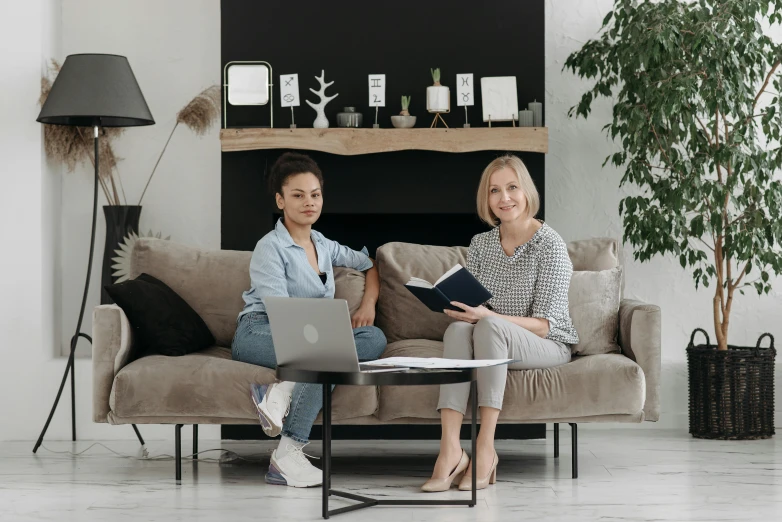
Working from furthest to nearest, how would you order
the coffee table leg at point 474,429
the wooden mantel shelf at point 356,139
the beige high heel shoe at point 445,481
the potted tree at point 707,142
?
the wooden mantel shelf at point 356,139 → the potted tree at point 707,142 → the beige high heel shoe at point 445,481 → the coffee table leg at point 474,429

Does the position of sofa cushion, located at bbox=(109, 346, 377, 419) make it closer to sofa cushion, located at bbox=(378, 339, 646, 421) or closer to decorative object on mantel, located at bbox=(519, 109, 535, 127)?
sofa cushion, located at bbox=(378, 339, 646, 421)

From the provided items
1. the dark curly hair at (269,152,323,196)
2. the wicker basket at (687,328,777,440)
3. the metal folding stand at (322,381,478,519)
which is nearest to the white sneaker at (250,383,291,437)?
the metal folding stand at (322,381,478,519)

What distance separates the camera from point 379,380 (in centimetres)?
258

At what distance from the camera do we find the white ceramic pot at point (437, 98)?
4457 mm

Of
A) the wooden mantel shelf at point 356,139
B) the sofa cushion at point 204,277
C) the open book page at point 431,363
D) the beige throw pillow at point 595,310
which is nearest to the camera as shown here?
the open book page at point 431,363

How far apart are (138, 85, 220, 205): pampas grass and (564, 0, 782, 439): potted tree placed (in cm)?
173

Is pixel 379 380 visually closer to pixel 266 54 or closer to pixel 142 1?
pixel 266 54

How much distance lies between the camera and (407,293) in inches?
151

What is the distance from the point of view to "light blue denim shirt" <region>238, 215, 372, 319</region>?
348 cm

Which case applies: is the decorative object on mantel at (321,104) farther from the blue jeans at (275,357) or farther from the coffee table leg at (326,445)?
the coffee table leg at (326,445)

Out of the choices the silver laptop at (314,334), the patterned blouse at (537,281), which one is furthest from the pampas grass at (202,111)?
the silver laptop at (314,334)

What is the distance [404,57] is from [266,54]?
0.65m

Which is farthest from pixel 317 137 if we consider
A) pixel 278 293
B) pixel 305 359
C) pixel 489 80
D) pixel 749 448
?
pixel 749 448

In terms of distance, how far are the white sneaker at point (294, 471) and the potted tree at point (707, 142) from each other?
1.85 meters
